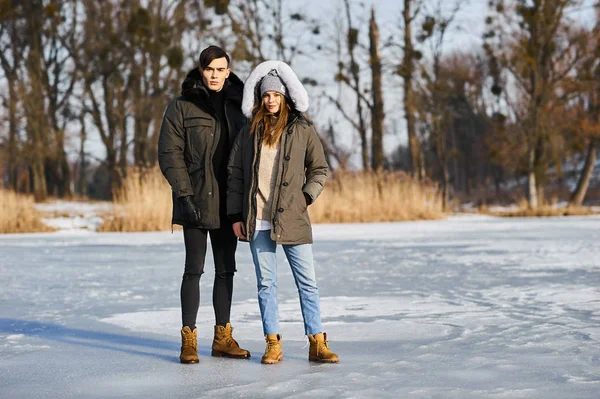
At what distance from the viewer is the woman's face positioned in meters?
3.67

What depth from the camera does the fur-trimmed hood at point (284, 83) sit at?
3691 mm

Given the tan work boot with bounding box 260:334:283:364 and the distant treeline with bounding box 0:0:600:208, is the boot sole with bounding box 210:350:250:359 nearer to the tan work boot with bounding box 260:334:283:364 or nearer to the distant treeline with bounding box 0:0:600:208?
the tan work boot with bounding box 260:334:283:364

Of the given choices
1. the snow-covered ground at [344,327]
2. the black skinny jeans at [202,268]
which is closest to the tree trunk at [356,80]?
the snow-covered ground at [344,327]

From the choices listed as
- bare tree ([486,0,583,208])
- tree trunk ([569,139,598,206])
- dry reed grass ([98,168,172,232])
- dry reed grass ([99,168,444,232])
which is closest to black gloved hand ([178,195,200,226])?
dry reed grass ([98,168,172,232])

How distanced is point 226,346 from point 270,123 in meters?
1.01

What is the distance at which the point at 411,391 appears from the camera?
3.06 meters

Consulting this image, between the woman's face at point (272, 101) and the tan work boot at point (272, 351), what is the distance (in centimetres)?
95

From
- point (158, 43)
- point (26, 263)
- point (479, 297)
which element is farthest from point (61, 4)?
point (479, 297)

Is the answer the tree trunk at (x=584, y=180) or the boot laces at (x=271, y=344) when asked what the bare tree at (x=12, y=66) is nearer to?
the tree trunk at (x=584, y=180)

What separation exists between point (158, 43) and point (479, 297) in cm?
2128

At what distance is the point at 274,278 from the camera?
3.78m

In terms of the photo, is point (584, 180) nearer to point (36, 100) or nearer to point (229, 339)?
point (36, 100)

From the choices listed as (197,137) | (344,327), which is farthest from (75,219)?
(197,137)

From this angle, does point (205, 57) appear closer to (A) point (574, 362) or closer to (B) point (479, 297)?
(A) point (574, 362)
